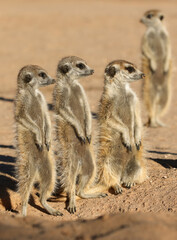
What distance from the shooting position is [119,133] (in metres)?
6.00

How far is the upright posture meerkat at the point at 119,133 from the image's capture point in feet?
19.4

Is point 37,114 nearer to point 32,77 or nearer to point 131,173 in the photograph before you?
point 32,77

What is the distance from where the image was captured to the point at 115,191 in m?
5.85

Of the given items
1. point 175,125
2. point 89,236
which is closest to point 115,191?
point 89,236

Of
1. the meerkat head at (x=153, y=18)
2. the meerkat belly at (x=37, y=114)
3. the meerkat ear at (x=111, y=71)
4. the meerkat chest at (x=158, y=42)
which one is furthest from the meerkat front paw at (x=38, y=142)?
the meerkat head at (x=153, y=18)

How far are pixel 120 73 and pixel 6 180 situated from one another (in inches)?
70.3

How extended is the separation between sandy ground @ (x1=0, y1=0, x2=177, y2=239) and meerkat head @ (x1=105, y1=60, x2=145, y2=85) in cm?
108

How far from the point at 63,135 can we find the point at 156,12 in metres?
5.51

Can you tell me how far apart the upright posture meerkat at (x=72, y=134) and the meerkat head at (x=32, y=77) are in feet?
0.56

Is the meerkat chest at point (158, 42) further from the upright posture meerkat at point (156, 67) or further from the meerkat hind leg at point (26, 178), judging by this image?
the meerkat hind leg at point (26, 178)

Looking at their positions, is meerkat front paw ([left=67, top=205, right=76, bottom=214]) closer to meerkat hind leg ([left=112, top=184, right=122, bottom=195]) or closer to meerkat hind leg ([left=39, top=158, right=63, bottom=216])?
meerkat hind leg ([left=39, top=158, right=63, bottom=216])

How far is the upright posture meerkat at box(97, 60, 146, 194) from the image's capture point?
233 inches

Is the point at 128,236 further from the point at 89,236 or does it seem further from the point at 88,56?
the point at 88,56

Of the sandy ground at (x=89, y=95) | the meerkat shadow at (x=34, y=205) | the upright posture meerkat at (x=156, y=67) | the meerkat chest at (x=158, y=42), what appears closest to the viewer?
the sandy ground at (x=89, y=95)
